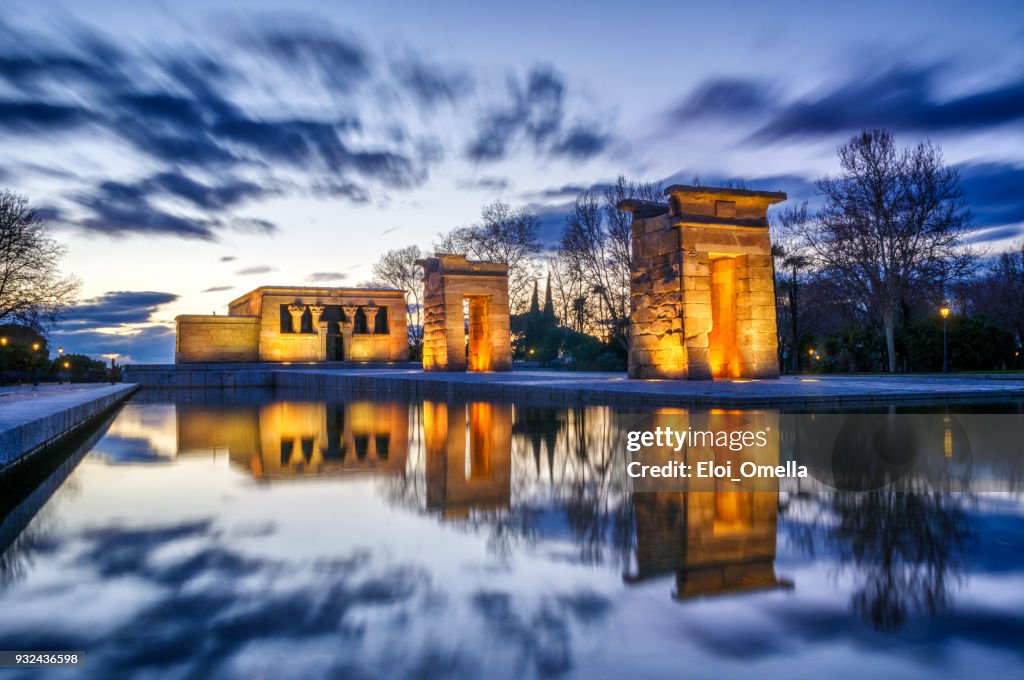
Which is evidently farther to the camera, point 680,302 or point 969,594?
point 680,302

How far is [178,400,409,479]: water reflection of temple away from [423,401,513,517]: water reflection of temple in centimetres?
37

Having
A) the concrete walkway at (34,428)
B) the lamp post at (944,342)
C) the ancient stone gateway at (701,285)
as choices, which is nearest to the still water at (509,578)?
the concrete walkway at (34,428)

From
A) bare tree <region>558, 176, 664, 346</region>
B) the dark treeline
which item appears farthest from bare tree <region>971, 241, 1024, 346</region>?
bare tree <region>558, 176, 664, 346</region>

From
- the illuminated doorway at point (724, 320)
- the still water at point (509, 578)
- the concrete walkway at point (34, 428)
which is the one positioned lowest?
the still water at point (509, 578)

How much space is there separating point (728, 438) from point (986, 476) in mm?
2628

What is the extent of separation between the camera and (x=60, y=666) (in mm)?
2270

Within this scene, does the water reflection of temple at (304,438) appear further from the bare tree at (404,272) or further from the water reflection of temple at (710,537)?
the bare tree at (404,272)

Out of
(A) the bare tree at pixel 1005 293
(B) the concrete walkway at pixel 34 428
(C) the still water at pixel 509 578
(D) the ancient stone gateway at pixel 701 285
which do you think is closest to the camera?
(C) the still water at pixel 509 578

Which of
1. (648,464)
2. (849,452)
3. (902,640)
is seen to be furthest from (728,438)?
(902,640)

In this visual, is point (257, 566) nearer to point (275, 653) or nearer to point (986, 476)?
point (275, 653)

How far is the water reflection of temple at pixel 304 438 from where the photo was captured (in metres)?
6.72

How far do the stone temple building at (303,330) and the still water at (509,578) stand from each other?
36.3m

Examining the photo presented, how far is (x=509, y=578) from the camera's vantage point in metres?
3.07

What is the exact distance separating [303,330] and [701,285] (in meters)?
29.1
